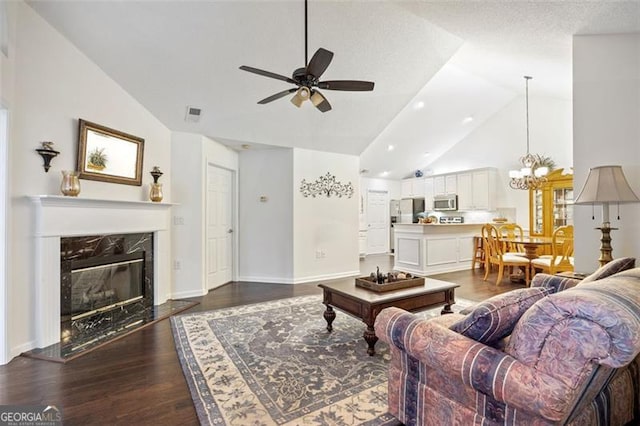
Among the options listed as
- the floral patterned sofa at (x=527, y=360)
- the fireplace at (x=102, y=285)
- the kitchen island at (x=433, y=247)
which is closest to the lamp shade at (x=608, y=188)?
the floral patterned sofa at (x=527, y=360)

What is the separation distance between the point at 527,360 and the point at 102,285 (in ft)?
13.2

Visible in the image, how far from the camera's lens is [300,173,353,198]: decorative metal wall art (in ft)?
18.2

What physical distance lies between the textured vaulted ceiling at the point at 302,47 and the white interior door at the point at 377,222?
4506 mm

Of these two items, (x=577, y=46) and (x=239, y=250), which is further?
(x=239, y=250)

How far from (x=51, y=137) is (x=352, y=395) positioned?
137 inches

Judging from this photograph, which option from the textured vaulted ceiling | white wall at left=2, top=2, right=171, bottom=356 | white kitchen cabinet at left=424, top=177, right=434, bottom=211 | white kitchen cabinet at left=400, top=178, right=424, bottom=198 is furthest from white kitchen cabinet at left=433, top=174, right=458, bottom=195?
white wall at left=2, top=2, right=171, bottom=356

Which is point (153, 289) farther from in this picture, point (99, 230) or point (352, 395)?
point (352, 395)

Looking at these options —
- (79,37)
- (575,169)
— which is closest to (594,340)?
(575,169)

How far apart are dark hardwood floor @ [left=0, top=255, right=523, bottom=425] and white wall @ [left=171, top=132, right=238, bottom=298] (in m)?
1.36

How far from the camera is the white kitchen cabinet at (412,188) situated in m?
9.42

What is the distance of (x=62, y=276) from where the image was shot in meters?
2.98

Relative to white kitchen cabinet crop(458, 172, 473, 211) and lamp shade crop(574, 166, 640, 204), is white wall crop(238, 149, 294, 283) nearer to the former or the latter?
lamp shade crop(574, 166, 640, 204)

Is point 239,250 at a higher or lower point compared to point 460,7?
lower

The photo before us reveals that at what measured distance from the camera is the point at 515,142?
23.9 feet
